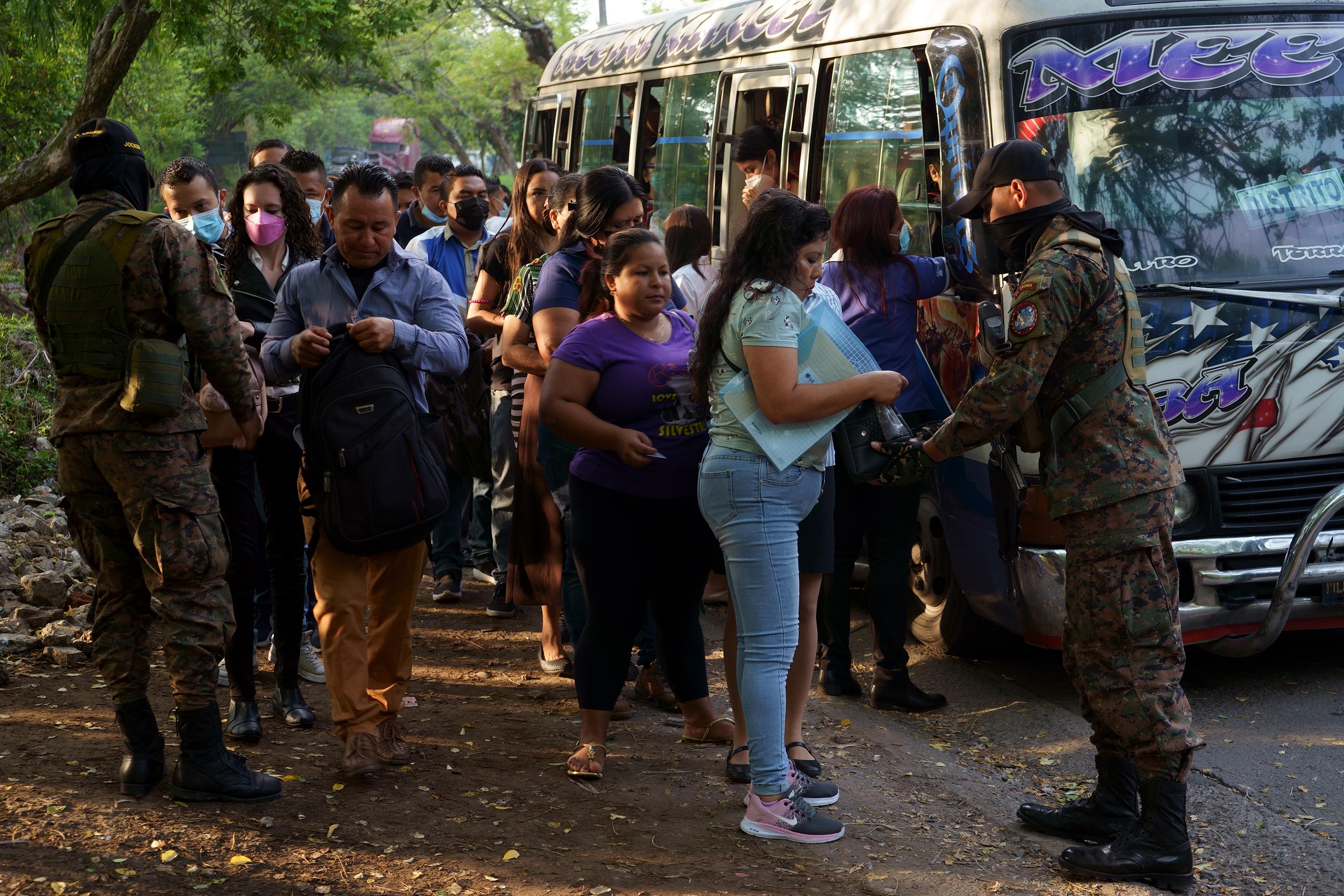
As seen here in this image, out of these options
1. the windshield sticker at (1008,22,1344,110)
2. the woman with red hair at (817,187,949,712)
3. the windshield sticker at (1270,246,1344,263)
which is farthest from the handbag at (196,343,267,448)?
the windshield sticker at (1270,246,1344,263)

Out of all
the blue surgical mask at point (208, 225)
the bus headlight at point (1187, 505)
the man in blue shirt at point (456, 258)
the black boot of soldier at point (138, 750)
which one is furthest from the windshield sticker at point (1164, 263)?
the black boot of soldier at point (138, 750)

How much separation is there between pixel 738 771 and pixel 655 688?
0.95 metres

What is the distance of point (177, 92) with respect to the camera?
3078 cm

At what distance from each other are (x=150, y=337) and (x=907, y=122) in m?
3.48

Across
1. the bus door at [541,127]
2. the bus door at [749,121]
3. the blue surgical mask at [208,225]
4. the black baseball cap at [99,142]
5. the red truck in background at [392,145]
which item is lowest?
the blue surgical mask at [208,225]

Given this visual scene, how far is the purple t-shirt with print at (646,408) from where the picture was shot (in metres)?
4.29

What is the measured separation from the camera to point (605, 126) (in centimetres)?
1038

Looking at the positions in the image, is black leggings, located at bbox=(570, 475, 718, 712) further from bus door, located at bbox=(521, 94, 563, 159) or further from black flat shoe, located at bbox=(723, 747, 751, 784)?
bus door, located at bbox=(521, 94, 563, 159)

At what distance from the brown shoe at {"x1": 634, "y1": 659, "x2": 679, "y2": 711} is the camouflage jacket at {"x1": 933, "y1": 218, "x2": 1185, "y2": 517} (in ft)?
6.25

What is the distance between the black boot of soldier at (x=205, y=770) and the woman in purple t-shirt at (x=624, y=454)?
3.38 feet

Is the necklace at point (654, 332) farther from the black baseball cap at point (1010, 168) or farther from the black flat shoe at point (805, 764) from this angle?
the black flat shoe at point (805, 764)

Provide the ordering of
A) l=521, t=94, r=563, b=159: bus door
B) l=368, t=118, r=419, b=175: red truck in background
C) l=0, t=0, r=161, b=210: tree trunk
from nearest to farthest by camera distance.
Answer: l=0, t=0, r=161, b=210: tree trunk, l=521, t=94, r=563, b=159: bus door, l=368, t=118, r=419, b=175: red truck in background

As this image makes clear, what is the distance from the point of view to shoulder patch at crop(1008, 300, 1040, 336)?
3.83 metres

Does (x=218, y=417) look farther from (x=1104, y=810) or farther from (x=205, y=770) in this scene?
(x=1104, y=810)
